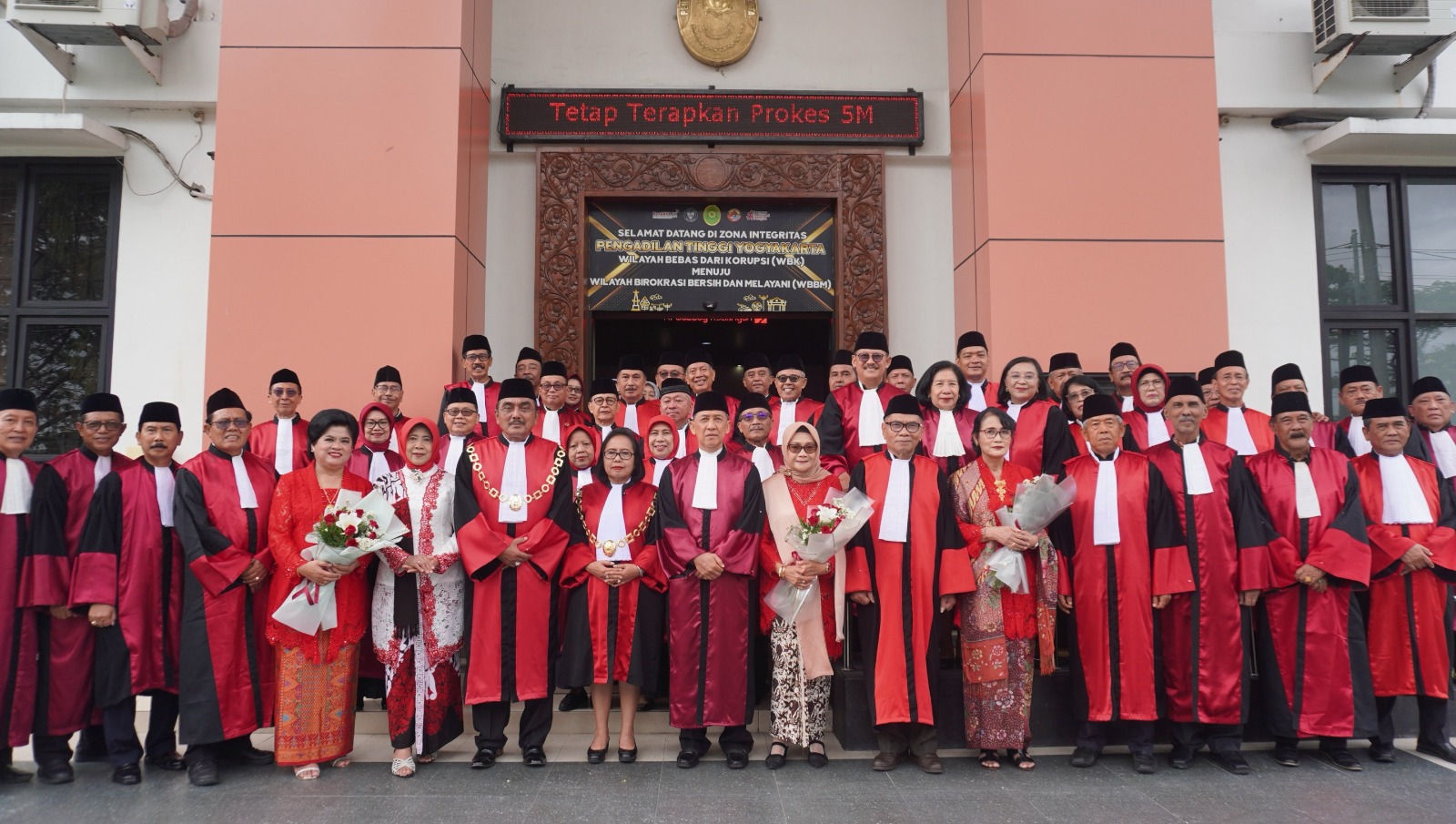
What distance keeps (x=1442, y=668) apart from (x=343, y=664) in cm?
554

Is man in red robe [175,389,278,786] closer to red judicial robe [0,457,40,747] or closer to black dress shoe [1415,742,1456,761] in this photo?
red judicial robe [0,457,40,747]

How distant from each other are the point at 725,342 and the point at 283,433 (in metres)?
6.41

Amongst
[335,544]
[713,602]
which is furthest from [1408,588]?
[335,544]

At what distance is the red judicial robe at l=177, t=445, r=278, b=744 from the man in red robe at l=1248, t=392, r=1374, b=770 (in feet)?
16.6

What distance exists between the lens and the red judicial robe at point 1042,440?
485 cm

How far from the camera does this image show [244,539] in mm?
4320

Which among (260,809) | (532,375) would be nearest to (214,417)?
(260,809)

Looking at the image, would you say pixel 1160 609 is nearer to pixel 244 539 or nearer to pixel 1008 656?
pixel 1008 656

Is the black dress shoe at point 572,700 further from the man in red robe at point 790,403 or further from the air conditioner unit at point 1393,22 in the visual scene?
the air conditioner unit at point 1393,22

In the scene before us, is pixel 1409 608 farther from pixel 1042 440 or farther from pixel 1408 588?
pixel 1042 440

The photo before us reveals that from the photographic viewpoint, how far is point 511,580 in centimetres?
444

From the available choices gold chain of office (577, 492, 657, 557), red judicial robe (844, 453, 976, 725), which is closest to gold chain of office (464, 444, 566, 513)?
gold chain of office (577, 492, 657, 557)

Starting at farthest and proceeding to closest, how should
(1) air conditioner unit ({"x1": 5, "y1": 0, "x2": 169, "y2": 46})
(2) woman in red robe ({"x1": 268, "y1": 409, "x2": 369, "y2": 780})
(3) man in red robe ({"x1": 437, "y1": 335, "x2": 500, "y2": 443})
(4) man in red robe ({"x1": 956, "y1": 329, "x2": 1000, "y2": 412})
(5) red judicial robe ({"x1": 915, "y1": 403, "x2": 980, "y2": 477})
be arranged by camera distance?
(1) air conditioner unit ({"x1": 5, "y1": 0, "x2": 169, "y2": 46}) → (3) man in red robe ({"x1": 437, "y1": 335, "x2": 500, "y2": 443}) → (4) man in red robe ({"x1": 956, "y1": 329, "x2": 1000, "y2": 412}) → (5) red judicial robe ({"x1": 915, "y1": 403, "x2": 980, "y2": 477}) → (2) woman in red robe ({"x1": 268, "y1": 409, "x2": 369, "y2": 780})

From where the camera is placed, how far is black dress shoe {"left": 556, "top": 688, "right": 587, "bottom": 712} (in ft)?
17.0
